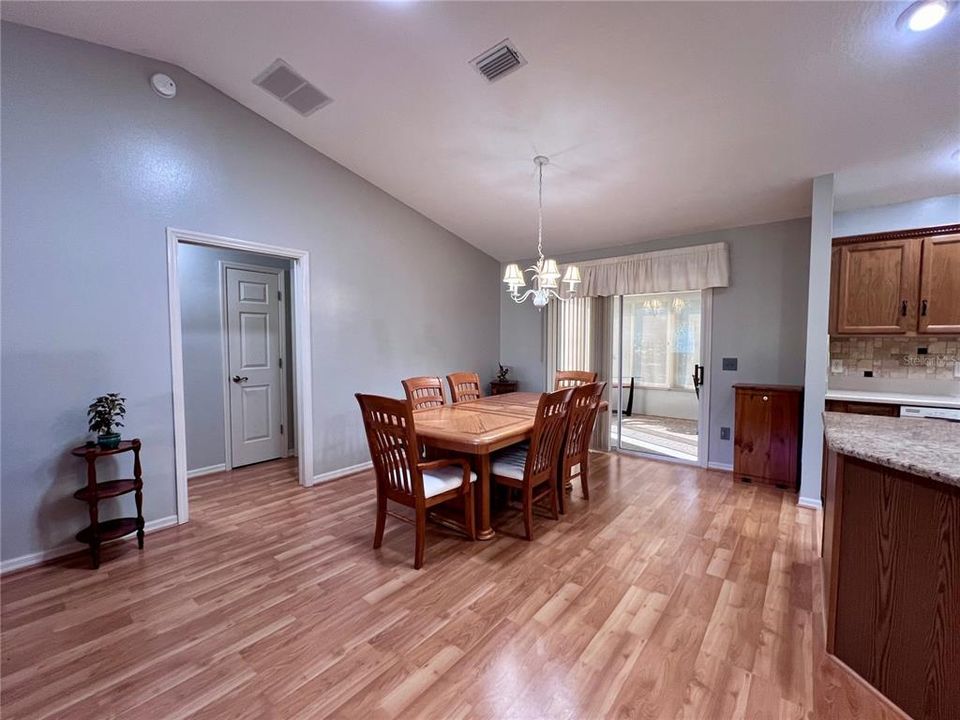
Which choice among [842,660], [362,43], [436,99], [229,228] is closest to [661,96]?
[436,99]

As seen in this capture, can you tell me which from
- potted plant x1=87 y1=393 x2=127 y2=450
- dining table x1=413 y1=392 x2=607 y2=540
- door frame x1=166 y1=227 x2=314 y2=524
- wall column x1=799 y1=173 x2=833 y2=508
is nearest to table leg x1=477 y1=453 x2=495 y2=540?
dining table x1=413 y1=392 x2=607 y2=540

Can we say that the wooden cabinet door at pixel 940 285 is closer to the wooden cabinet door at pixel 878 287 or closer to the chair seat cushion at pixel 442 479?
the wooden cabinet door at pixel 878 287

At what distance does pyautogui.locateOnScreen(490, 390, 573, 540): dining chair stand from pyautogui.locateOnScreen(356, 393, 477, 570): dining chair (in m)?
0.27

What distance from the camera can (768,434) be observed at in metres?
3.48

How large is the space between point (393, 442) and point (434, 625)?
906mm

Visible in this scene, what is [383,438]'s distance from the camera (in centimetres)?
234

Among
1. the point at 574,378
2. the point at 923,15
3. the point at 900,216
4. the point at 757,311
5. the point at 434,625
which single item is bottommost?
the point at 434,625

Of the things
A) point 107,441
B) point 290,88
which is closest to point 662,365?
point 290,88

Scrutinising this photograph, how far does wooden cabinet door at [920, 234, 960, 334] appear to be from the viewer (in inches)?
120

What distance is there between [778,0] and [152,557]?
4307 mm

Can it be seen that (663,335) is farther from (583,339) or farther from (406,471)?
(406,471)

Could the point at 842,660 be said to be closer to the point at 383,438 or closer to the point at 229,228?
the point at 383,438

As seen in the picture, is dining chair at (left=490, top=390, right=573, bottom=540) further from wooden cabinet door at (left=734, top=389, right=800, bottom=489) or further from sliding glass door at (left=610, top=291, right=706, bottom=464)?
sliding glass door at (left=610, top=291, right=706, bottom=464)

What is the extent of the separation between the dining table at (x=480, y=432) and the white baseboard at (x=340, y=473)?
4.25 ft
